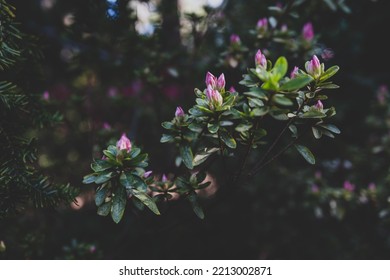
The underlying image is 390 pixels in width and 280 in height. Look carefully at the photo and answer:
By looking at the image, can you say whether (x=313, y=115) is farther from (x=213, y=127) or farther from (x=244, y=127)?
(x=213, y=127)

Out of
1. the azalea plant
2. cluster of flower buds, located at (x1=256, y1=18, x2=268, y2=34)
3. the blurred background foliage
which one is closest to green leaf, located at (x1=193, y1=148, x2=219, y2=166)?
the azalea plant

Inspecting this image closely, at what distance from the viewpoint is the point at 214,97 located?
4.25ft

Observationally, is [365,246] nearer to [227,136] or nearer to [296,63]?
[296,63]

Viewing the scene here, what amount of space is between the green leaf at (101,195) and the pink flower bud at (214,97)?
1.79 feet

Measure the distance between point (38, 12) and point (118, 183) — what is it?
3.53m

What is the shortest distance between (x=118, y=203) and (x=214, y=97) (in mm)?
561

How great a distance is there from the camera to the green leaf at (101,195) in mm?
1312

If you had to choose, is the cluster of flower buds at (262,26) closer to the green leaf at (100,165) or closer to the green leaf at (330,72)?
the green leaf at (330,72)

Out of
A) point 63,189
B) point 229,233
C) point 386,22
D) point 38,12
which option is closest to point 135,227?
point 229,233

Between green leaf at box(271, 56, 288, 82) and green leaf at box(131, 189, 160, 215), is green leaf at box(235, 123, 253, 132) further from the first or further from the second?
green leaf at box(131, 189, 160, 215)

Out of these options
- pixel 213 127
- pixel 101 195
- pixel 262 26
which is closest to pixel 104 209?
pixel 101 195

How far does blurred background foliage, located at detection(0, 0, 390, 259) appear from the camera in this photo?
2.26 meters

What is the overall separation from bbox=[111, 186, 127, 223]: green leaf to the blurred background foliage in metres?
0.66

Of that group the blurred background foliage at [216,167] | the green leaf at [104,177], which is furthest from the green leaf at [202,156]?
the blurred background foliage at [216,167]
